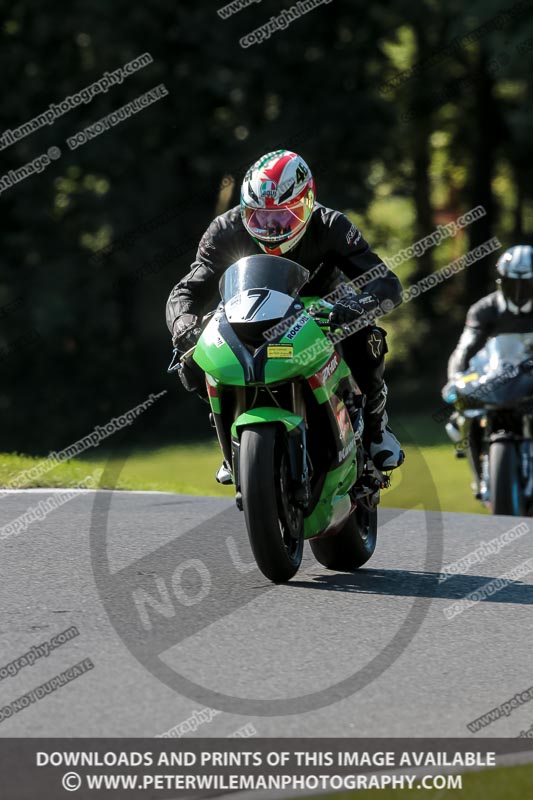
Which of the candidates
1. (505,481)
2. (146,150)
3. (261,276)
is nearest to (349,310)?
(261,276)

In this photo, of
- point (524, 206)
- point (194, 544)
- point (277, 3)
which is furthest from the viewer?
point (524, 206)

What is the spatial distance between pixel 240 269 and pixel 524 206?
Result: 117ft

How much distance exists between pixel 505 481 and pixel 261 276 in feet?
17.3

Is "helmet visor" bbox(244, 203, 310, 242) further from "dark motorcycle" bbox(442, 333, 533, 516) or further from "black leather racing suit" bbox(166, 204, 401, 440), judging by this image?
"dark motorcycle" bbox(442, 333, 533, 516)

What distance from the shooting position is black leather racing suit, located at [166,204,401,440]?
7.28m

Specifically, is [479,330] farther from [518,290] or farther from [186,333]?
[186,333]

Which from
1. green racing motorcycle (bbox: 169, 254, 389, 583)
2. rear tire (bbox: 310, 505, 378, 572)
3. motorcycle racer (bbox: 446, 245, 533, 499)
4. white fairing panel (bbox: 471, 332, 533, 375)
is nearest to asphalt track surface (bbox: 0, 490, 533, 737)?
rear tire (bbox: 310, 505, 378, 572)

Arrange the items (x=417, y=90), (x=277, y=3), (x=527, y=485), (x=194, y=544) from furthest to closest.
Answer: (x=417, y=90)
(x=277, y=3)
(x=527, y=485)
(x=194, y=544)

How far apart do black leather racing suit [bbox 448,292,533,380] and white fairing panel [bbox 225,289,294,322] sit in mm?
5886

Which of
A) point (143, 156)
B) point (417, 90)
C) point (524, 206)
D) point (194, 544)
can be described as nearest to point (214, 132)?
point (143, 156)

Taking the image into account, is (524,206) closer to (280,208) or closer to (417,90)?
(417,90)

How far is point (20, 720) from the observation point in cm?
481

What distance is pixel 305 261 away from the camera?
7.37 m

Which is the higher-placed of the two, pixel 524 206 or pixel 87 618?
pixel 87 618
